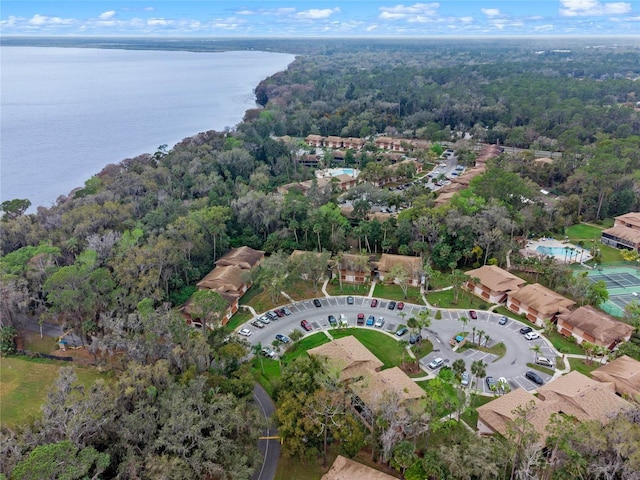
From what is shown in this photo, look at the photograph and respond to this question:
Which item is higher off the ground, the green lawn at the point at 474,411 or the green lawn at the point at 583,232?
the green lawn at the point at 583,232

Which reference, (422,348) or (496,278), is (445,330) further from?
(496,278)

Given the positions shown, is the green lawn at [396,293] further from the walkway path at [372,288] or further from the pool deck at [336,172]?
the pool deck at [336,172]

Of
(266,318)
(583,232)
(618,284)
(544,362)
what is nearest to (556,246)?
(583,232)

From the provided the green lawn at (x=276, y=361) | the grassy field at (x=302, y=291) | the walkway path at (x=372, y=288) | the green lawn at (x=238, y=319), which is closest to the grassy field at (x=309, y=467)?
the green lawn at (x=276, y=361)

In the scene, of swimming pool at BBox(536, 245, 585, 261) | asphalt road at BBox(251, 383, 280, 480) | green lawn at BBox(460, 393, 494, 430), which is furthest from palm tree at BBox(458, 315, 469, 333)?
swimming pool at BBox(536, 245, 585, 261)

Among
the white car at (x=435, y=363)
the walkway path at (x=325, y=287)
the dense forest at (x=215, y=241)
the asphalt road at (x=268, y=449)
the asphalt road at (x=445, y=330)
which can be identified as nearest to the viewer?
the dense forest at (x=215, y=241)

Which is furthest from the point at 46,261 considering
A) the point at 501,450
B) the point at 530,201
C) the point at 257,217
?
the point at 530,201
